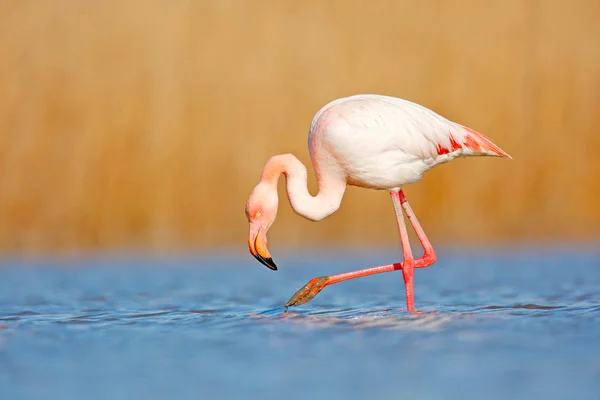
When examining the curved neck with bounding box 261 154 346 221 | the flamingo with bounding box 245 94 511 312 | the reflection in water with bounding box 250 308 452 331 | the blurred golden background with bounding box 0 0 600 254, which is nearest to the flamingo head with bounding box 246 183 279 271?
the flamingo with bounding box 245 94 511 312

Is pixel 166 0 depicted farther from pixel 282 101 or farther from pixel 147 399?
pixel 147 399

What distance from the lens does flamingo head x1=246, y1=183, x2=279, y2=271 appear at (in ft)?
26.1

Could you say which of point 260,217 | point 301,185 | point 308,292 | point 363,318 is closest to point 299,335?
point 363,318

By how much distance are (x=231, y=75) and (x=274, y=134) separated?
4.64 ft

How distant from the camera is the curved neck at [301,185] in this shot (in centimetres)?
823

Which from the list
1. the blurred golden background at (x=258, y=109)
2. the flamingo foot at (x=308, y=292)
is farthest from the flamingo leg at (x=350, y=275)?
the blurred golden background at (x=258, y=109)

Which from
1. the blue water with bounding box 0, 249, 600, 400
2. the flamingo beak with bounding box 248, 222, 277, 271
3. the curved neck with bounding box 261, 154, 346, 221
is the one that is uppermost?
the curved neck with bounding box 261, 154, 346, 221

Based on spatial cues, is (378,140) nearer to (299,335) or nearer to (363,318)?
(363,318)

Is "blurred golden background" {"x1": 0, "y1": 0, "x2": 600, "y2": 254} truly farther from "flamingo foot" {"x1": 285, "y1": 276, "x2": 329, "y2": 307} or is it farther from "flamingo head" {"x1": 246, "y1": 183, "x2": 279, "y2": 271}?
"flamingo head" {"x1": 246, "y1": 183, "x2": 279, "y2": 271}

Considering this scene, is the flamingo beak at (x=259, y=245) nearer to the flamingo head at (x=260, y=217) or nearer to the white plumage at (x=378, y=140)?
the flamingo head at (x=260, y=217)

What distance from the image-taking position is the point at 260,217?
8.07 m

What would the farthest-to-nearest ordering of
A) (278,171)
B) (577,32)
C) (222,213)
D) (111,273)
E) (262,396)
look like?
1. (577,32)
2. (222,213)
3. (111,273)
4. (278,171)
5. (262,396)

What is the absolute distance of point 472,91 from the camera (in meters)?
15.2

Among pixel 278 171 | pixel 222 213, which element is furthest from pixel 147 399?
pixel 222 213
